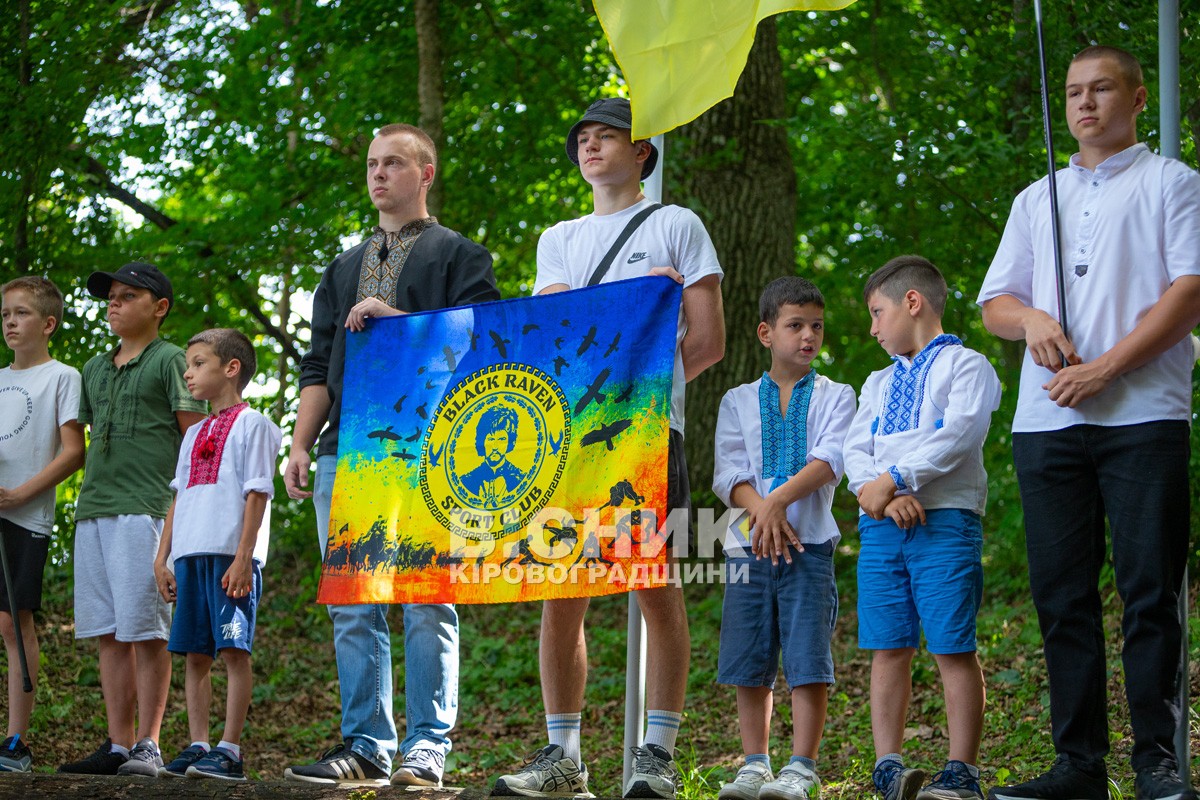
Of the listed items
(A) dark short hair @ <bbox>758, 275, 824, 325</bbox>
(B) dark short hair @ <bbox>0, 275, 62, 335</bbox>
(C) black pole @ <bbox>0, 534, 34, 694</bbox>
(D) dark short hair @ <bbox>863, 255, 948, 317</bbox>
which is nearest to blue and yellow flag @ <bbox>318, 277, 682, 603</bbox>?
(A) dark short hair @ <bbox>758, 275, 824, 325</bbox>

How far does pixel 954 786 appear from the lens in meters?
3.94

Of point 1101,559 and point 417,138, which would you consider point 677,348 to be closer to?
point 417,138

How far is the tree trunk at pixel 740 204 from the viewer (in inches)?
412

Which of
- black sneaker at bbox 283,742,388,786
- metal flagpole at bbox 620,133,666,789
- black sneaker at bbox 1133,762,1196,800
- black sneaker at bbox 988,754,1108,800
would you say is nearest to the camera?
black sneaker at bbox 1133,762,1196,800

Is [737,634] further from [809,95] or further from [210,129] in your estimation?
[809,95]

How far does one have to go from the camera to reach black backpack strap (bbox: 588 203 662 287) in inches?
178

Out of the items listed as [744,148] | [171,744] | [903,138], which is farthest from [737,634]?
[744,148]

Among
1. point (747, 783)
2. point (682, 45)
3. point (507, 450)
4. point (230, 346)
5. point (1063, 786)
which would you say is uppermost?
point (682, 45)

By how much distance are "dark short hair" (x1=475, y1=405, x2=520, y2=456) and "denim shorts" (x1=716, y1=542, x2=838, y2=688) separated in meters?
0.98

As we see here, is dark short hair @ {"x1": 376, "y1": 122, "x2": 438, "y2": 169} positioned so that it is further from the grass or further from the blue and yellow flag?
the grass

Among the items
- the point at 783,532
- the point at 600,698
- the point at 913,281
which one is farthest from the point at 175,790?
the point at 600,698

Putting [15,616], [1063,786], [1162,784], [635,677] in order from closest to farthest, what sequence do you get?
1. [1162,784]
2. [1063,786]
3. [635,677]
4. [15,616]

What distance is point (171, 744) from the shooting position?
8180 mm

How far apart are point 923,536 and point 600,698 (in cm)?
516
